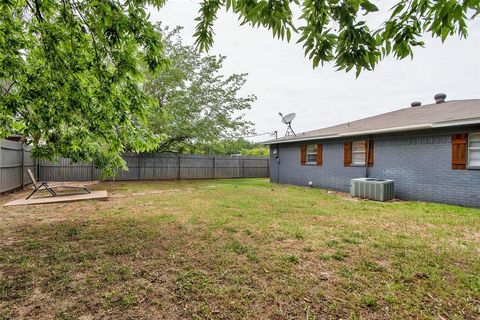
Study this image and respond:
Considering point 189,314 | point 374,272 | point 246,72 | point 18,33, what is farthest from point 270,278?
point 246,72

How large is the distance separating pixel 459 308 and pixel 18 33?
596cm

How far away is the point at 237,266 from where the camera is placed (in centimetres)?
275

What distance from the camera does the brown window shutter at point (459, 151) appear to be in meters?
6.39

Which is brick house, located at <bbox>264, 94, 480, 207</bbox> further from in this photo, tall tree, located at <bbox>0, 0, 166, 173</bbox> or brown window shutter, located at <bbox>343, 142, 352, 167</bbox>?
tall tree, located at <bbox>0, 0, 166, 173</bbox>

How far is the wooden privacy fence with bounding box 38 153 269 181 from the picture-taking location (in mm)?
11914

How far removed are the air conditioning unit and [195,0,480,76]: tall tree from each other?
676cm

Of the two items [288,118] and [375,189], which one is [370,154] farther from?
[288,118]

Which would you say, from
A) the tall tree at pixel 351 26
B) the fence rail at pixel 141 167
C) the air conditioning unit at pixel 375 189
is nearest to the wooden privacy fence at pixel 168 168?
the fence rail at pixel 141 167

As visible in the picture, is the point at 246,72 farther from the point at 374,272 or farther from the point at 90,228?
the point at 374,272

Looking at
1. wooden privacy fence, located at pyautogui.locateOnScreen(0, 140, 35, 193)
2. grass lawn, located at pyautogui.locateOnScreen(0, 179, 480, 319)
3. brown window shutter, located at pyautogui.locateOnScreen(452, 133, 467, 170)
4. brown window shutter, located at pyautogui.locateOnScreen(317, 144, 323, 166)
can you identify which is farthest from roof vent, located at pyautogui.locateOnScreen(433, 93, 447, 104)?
wooden privacy fence, located at pyautogui.locateOnScreen(0, 140, 35, 193)

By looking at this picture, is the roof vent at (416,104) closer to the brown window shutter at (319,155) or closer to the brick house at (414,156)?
the brick house at (414,156)

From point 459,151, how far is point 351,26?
24.2ft

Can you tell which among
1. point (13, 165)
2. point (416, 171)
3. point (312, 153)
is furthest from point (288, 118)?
point (13, 165)

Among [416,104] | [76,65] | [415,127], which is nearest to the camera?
[76,65]
